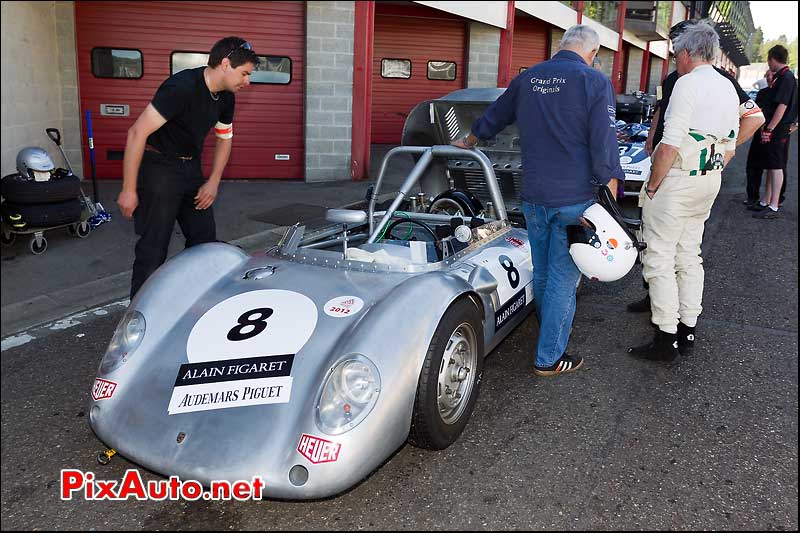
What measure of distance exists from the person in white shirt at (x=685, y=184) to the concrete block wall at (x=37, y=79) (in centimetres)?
672

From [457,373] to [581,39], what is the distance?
1965mm

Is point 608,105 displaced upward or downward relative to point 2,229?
upward

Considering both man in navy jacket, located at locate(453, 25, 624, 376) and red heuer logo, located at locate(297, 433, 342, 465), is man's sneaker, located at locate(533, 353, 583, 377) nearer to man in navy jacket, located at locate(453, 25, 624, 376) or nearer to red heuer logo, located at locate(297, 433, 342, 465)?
man in navy jacket, located at locate(453, 25, 624, 376)

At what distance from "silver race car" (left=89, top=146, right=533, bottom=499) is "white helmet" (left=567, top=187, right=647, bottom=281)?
0.47m

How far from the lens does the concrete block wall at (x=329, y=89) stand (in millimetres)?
10195

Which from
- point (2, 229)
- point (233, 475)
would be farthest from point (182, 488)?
point (2, 229)

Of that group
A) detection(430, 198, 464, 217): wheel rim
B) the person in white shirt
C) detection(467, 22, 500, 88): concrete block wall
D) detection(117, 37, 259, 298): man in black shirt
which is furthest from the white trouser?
detection(467, 22, 500, 88): concrete block wall

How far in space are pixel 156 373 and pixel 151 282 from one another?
624 mm

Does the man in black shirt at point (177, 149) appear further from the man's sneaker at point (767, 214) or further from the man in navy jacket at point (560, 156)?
the man's sneaker at point (767, 214)

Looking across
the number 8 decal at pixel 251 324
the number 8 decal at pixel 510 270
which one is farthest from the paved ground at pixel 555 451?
the number 8 decal at pixel 251 324

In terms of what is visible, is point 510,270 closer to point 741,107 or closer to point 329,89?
point 741,107

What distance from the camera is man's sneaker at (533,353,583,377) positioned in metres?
3.82

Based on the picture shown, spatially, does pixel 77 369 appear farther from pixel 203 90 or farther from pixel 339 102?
pixel 339 102

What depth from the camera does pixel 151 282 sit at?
322 centimetres
